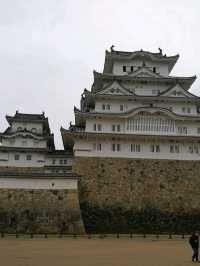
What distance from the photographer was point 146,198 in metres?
41.2

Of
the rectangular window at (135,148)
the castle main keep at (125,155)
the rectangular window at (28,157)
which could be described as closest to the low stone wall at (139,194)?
the castle main keep at (125,155)

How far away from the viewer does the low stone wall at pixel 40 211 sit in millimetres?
36250

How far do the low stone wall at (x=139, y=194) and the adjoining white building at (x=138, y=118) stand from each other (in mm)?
1084

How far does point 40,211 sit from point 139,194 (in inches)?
371

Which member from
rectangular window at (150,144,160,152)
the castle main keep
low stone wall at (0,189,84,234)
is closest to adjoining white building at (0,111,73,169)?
the castle main keep

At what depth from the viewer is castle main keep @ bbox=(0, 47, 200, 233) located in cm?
3909

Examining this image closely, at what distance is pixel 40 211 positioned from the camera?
3734cm

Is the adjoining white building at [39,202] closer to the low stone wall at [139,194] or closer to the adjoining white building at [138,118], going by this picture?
the low stone wall at [139,194]

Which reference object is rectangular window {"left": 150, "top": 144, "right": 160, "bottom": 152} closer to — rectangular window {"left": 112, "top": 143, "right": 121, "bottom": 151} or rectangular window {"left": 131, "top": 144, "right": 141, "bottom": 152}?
rectangular window {"left": 131, "top": 144, "right": 141, "bottom": 152}

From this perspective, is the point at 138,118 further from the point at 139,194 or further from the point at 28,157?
the point at 28,157

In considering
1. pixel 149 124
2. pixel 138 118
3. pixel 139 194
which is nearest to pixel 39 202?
pixel 139 194

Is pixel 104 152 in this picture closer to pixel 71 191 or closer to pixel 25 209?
pixel 71 191

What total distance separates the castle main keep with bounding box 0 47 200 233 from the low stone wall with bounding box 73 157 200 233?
3.5 inches
